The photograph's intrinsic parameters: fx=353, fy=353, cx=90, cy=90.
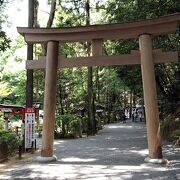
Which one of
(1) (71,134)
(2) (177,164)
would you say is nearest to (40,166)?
(2) (177,164)

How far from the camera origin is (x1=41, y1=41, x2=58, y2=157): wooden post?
12234 millimetres

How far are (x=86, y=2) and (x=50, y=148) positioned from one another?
56.1 feet

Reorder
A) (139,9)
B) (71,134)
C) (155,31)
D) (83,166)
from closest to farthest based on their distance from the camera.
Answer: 1. (83,166)
2. (155,31)
3. (139,9)
4. (71,134)

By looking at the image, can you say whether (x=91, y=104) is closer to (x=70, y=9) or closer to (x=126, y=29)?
(x=70, y=9)

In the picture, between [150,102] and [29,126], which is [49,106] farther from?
[150,102]

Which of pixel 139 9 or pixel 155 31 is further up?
pixel 139 9

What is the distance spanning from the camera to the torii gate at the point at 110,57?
11.5 metres

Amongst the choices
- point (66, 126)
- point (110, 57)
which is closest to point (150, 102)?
point (110, 57)

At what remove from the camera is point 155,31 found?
39.1ft

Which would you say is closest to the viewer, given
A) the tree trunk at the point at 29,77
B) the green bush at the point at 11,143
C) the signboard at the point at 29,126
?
the green bush at the point at 11,143

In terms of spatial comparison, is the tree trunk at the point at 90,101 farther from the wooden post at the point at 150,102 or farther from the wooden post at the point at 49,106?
the wooden post at the point at 150,102

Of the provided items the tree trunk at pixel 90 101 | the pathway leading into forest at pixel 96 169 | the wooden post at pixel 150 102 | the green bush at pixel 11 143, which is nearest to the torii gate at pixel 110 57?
the wooden post at pixel 150 102

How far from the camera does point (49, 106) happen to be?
12328 mm

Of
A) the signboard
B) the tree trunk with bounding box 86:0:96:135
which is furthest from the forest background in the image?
the signboard
